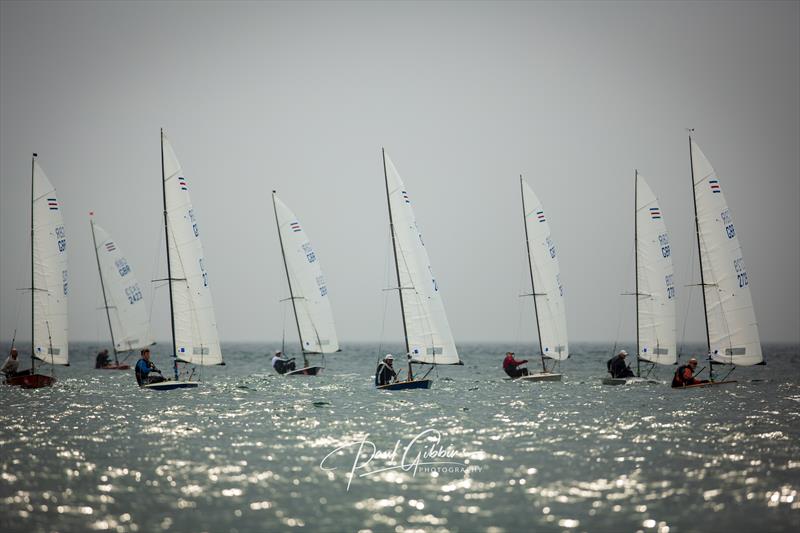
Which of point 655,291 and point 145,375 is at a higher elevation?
point 655,291

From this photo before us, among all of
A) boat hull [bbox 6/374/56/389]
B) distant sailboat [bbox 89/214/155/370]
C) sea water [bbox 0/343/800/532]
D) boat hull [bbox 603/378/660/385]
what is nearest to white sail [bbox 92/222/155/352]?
distant sailboat [bbox 89/214/155/370]

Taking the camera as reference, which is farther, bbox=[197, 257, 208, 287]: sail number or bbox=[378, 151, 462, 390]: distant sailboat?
bbox=[197, 257, 208, 287]: sail number

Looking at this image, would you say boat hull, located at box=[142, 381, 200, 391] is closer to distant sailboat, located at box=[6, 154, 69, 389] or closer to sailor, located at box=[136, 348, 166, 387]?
sailor, located at box=[136, 348, 166, 387]

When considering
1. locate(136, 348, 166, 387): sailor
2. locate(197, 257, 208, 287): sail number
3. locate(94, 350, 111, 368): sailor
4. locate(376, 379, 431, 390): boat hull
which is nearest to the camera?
locate(136, 348, 166, 387): sailor

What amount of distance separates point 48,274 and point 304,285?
16.6m

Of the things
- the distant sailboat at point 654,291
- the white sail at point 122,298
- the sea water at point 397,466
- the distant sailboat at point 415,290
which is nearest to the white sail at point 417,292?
the distant sailboat at point 415,290

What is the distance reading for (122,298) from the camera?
5184 cm

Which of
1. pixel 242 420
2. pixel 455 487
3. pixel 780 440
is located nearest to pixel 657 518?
pixel 455 487

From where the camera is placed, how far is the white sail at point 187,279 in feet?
111

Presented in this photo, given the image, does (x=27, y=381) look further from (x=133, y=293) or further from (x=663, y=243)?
(x=663, y=243)

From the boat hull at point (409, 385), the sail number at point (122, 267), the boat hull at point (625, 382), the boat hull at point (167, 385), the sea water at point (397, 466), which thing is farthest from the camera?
the sail number at point (122, 267)

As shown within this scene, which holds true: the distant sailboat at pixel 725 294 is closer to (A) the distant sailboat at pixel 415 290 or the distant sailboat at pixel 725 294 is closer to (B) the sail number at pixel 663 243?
(B) the sail number at pixel 663 243

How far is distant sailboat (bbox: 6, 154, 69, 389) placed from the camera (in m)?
36.2

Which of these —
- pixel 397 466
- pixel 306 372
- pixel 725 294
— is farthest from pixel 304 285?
pixel 397 466
